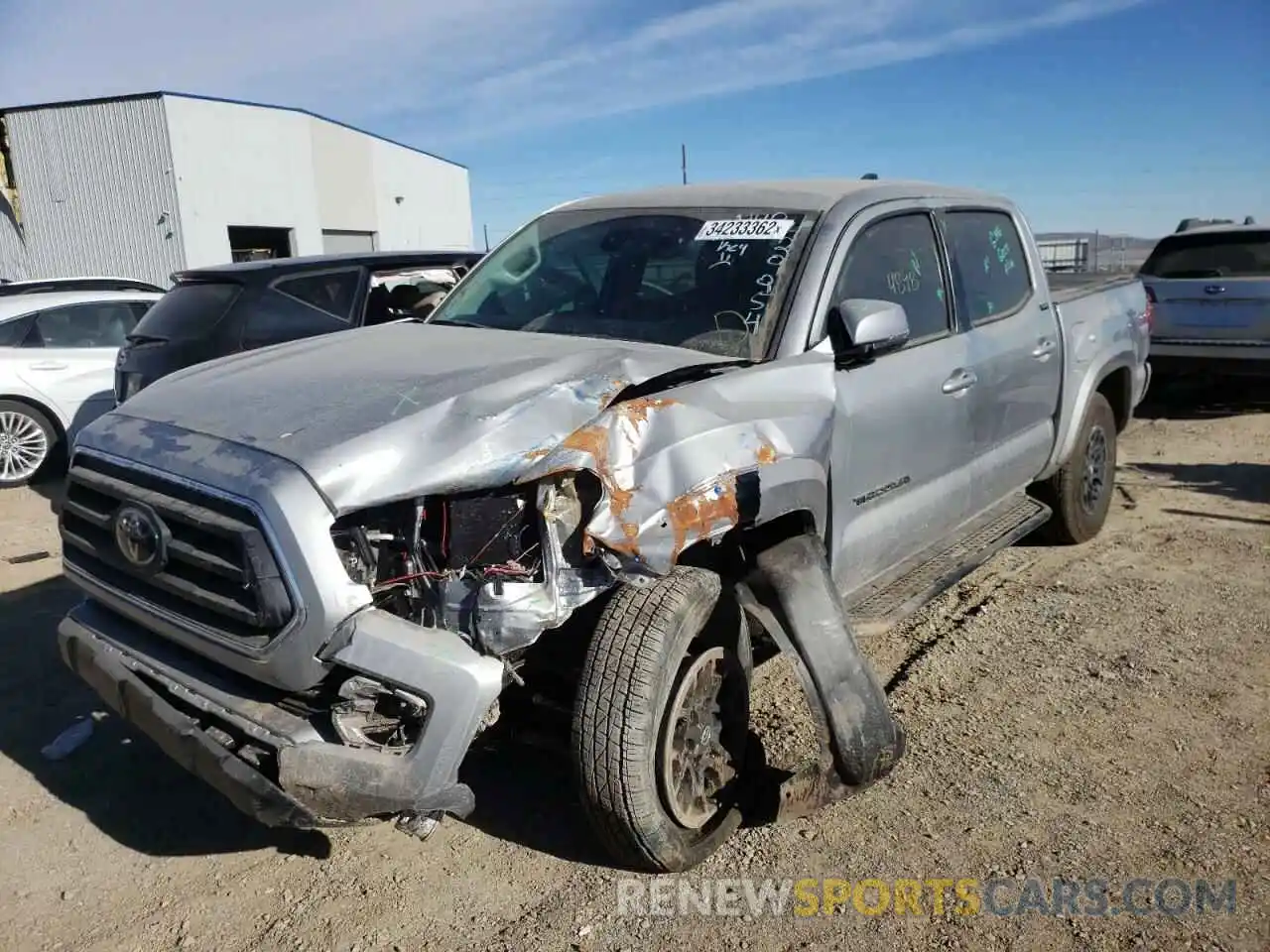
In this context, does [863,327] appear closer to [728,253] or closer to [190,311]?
[728,253]

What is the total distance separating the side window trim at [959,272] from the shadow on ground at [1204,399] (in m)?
5.72

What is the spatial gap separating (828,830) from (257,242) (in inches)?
1005

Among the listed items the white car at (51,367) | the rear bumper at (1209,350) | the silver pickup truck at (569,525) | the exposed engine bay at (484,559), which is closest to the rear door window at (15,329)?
the white car at (51,367)

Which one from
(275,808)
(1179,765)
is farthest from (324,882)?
(1179,765)

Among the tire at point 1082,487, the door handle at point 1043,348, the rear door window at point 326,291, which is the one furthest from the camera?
the rear door window at point 326,291

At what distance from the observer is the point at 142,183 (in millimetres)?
22312

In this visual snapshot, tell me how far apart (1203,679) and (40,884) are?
14.1 ft

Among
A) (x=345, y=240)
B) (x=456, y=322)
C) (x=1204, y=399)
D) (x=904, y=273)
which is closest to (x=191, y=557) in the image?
(x=456, y=322)

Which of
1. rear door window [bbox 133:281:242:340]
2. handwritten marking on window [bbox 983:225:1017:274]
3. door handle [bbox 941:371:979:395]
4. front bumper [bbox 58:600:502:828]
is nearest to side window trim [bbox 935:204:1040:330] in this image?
handwritten marking on window [bbox 983:225:1017:274]

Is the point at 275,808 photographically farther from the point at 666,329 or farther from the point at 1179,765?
the point at 1179,765

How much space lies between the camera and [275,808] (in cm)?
239

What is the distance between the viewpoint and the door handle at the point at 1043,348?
4836 millimetres

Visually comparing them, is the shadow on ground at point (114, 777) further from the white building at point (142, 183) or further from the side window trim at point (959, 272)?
the white building at point (142, 183)

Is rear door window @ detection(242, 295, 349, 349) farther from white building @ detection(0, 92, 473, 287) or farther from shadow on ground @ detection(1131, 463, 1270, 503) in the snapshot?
white building @ detection(0, 92, 473, 287)
